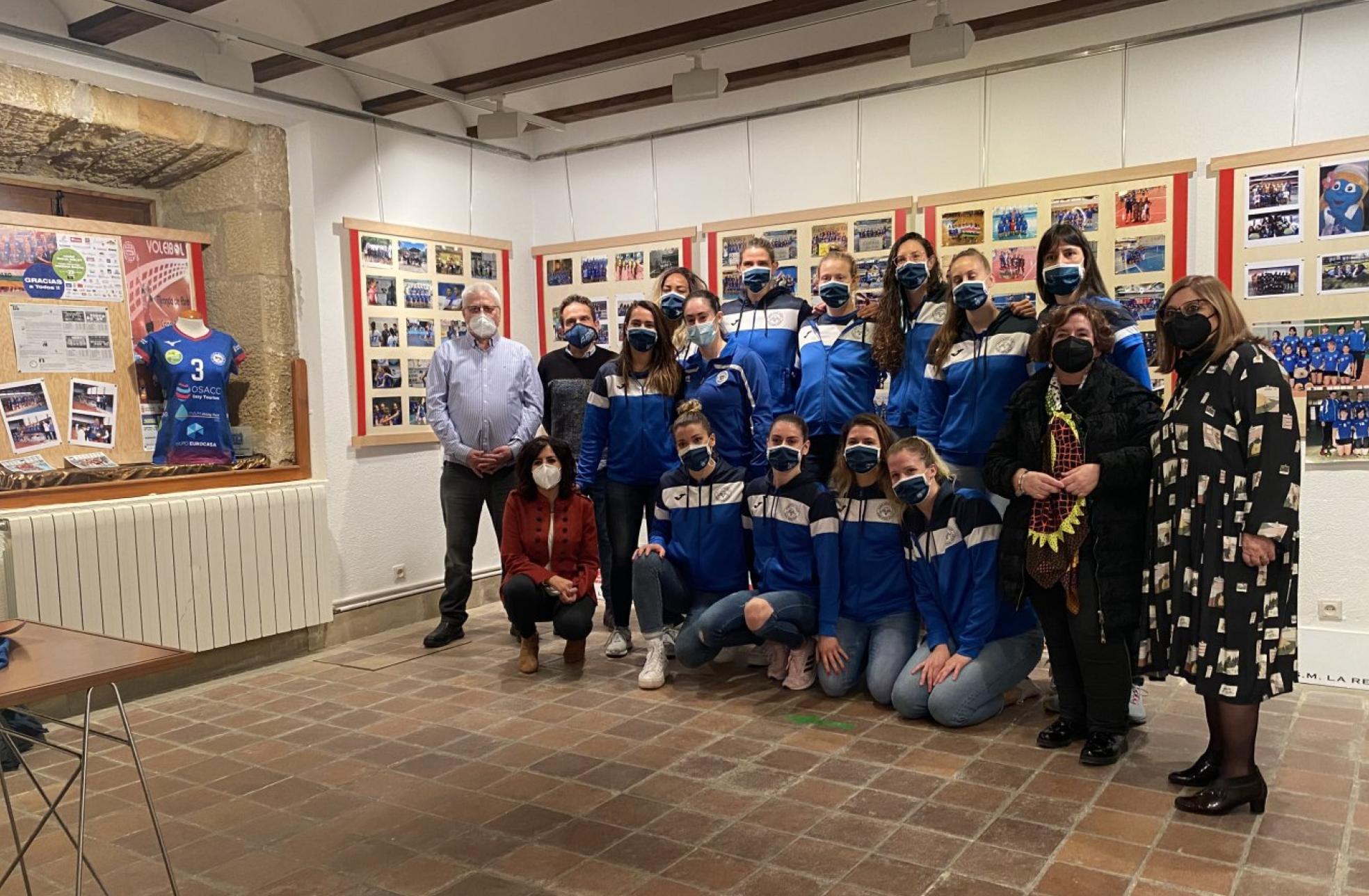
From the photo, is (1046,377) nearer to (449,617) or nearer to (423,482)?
(449,617)

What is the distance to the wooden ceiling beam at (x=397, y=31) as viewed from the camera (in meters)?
4.39

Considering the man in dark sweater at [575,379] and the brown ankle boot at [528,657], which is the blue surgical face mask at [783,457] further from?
the brown ankle boot at [528,657]

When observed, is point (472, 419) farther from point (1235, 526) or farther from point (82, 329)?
point (1235, 526)

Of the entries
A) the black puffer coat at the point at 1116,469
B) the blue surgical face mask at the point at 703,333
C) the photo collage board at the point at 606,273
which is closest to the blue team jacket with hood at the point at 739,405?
the blue surgical face mask at the point at 703,333

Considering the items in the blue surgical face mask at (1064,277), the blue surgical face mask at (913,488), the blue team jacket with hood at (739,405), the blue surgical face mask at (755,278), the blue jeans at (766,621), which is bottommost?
the blue jeans at (766,621)

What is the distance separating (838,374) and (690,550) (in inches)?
41.2

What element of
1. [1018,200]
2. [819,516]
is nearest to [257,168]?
[819,516]

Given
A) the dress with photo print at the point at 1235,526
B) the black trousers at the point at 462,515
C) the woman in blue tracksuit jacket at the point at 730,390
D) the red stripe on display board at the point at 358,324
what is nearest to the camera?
the dress with photo print at the point at 1235,526

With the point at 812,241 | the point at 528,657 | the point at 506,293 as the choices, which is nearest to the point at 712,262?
the point at 812,241

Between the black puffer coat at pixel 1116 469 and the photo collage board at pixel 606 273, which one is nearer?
the black puffer coat at pixel 1116 469

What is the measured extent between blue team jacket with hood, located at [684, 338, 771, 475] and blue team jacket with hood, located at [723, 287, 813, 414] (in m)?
0.12

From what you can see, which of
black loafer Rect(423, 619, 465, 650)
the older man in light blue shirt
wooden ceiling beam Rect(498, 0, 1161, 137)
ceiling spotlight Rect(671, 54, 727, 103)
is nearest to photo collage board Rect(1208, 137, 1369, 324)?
wooden ceiling beam Rect(498, 0, 1161, 137)

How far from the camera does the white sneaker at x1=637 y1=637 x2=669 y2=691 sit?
4348 millimetres

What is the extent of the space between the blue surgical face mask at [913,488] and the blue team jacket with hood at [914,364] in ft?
1.58
